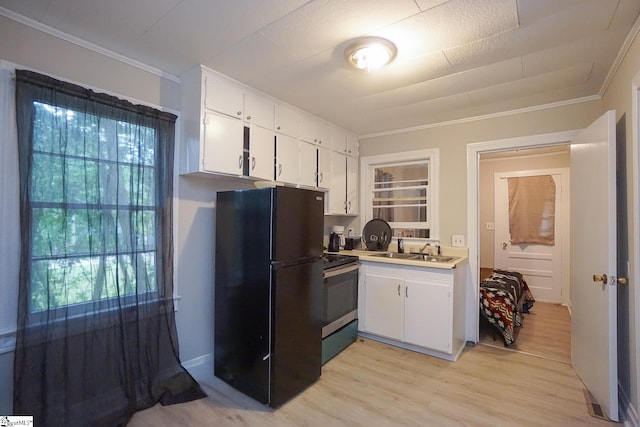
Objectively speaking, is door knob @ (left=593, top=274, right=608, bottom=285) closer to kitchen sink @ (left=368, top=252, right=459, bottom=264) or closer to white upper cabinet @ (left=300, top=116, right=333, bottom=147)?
kitchen sink @ (left=368, top=252, right=459, bottom=264)

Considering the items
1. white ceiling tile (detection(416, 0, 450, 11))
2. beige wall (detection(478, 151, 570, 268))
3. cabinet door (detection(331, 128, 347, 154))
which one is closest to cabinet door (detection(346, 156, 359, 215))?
cabinet door (detection(331, 128, 347, 154))

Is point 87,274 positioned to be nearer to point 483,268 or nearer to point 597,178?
point 597,178

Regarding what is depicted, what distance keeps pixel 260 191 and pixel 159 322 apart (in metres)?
1.22

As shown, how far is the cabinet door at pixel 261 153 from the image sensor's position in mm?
2531

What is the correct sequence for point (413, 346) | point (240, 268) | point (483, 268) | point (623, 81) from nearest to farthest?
point (623, 81) < point (240, 268) < point (413, 346) < point (483, 268)

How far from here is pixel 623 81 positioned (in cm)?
200

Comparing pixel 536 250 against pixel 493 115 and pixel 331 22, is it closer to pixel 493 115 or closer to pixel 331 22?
pixel 493 115

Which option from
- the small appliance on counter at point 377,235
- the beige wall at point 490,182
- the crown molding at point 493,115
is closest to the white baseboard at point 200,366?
the small appliance on counter at point 377,235

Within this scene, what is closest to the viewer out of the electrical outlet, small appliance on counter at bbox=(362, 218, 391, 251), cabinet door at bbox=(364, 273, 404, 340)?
cabinet door at bbox=(364, 273, 404, 340)

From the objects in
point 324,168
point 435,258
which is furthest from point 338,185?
point 435,258

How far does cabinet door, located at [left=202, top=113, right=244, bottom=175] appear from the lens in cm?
222

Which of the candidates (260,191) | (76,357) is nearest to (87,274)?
(76,357)

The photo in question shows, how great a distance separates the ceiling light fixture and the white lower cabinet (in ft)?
6.06

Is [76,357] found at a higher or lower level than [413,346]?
higher
